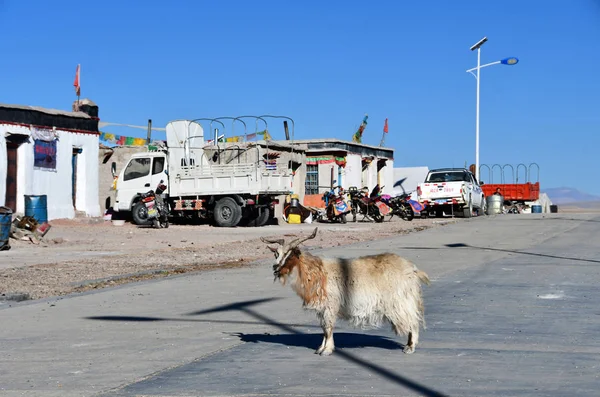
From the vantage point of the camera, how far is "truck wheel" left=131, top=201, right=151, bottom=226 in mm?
32500

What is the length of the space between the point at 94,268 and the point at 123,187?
16.8 metres

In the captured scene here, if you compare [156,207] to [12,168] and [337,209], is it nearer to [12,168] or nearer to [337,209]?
[12,168]

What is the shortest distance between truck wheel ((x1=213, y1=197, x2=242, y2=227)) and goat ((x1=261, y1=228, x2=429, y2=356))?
914 inches

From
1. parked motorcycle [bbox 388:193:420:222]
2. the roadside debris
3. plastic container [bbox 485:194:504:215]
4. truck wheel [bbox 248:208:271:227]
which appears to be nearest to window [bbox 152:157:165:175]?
truck wheel [bbox 248:208:271:227]

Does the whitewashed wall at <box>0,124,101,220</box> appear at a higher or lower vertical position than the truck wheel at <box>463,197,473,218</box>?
higher

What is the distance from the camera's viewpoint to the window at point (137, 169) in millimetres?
33594

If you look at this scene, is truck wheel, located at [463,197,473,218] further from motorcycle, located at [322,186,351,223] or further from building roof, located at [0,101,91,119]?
building roof, located at [0,101,91,119]

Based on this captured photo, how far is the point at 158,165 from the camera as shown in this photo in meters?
33.4

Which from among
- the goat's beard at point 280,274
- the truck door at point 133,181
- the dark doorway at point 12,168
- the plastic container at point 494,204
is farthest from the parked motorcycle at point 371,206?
the goat's beard at point 280,274

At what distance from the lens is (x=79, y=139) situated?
3347 cm

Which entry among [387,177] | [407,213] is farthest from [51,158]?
[387,177]

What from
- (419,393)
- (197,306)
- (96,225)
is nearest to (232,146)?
(96,225)

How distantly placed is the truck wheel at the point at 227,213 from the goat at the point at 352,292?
2322 centimetres

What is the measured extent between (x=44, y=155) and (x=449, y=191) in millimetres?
16323
